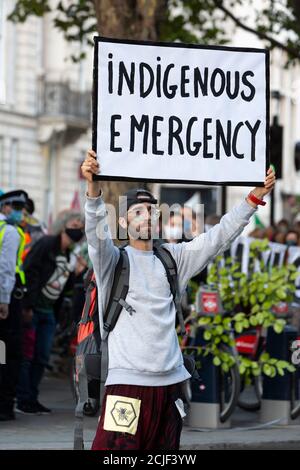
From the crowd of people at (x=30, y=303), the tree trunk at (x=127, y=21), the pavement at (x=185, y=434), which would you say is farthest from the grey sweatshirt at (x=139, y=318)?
the tree trunk at (x=127, y=21)

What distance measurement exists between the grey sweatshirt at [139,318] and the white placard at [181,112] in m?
0.50

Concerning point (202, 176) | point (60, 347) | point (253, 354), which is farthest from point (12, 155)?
point (202, 176)

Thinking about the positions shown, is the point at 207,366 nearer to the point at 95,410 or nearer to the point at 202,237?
the point at 95,410

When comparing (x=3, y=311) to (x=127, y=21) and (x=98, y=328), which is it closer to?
(x=98, y=328)

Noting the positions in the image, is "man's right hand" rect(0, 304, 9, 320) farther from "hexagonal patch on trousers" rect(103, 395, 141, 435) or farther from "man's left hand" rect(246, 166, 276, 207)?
"hexagonal patch on trousers" rect(103, 395, 141, 435)

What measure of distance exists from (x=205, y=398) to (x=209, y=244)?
4.91 metres

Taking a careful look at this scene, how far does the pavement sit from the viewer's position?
1047cm

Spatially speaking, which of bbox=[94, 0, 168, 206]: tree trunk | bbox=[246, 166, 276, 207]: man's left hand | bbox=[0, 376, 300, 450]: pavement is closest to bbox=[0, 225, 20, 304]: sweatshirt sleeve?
bbox=[0, 376, 300, 450]: pavement

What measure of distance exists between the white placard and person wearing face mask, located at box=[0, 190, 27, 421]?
3991 millimetres

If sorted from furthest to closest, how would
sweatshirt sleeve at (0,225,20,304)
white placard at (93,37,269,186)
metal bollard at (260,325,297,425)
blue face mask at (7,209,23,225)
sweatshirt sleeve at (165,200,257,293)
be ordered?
1. metal bollard at (260,325,297,425)
2. blue face mask at (7,209,23,225)
3. sweatshirt sleeve at (0,225,20,304)
4. white placard at (93,37,269,186)
5. sweatshirt sleeve at (165,200,257,293)

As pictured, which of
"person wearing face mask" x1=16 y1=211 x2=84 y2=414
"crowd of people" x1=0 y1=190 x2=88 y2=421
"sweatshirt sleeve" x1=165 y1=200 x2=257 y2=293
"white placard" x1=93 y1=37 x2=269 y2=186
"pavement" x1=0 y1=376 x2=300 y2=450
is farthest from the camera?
"person wearing face mask" x1=16 y1=211 x2=84 y2=414

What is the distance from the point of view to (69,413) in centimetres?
1270

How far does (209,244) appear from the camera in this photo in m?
7.14
